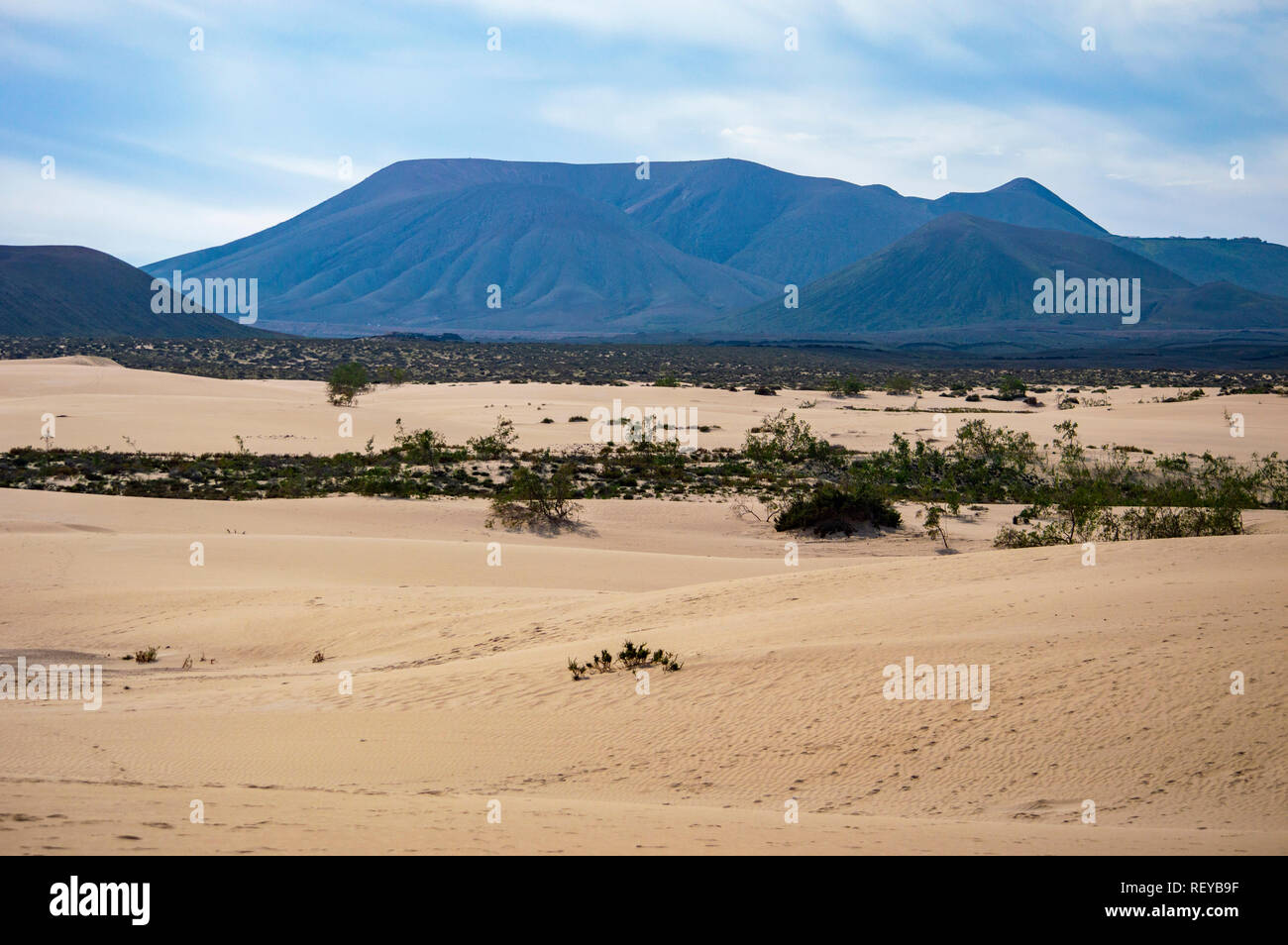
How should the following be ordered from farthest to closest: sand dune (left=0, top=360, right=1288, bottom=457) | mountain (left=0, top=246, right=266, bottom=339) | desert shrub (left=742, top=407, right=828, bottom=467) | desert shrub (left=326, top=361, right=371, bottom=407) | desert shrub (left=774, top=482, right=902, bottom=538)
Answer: mountain (left=0, top=246, right=266, bottom=339) → desert shrub (left=326, top=361, right=371, bottom=407) → sand dune (left=0, top=360, right=1288, bottom=457) → desert shrub (left=742, top=407, right=828, bottom=467) → desert shrub (left=774, top=482, right=902, bottom=538)

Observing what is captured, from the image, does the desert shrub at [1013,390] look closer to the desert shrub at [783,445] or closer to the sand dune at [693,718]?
the desert shrub at [783,445]

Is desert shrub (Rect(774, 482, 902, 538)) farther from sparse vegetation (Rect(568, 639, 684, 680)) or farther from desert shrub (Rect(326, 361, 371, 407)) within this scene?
desert shrub (Rect(326, 361, 371, 407))

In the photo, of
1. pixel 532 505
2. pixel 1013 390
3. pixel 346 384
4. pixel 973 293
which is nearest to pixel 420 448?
pixel 532 505

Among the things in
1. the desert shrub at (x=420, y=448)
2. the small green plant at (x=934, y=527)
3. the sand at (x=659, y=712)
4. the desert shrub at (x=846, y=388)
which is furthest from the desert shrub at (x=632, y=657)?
the desert shrub at (x=846, y=388)

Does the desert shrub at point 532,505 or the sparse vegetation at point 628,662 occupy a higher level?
the desert shrub at point 532,505

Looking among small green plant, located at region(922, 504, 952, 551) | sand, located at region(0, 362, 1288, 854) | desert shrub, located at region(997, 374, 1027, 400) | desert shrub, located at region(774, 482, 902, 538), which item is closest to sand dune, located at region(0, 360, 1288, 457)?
desert shrub, located at region(997, 374, 1027, 400)

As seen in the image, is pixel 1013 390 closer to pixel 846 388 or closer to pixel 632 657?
pixel 846 388

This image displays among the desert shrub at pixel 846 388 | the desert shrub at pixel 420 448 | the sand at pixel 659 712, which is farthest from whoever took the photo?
the desert shrub at pixel 846 388
